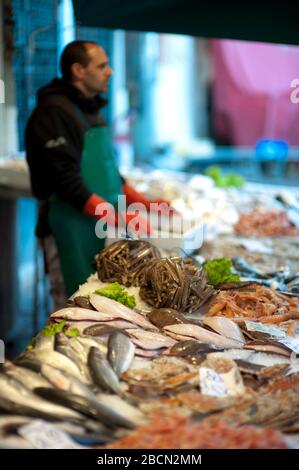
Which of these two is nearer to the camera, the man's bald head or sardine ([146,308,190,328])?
sardine ([146,308,190,328])

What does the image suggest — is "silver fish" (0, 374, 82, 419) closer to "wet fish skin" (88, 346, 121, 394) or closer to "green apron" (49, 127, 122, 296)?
"wet fish skin" (88, 346, 121, 394)

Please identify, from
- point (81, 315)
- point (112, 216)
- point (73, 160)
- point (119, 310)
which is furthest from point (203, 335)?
point (73, 160)

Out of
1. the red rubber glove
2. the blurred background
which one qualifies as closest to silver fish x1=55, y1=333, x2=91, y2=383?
the red rubber glove

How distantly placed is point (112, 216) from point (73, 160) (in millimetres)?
598

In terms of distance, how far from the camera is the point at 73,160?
4438 mm

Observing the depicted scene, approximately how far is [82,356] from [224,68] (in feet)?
38.5

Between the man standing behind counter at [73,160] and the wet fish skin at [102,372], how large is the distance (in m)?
2.08

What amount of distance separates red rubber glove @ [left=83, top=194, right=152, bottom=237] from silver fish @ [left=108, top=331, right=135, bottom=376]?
1.44m

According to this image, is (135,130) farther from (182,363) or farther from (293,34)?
(182,363)

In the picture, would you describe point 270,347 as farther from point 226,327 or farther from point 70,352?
point 70,352

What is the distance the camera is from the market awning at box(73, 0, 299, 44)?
3.84m

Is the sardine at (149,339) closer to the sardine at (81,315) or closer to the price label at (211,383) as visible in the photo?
the sardine at (81,315)

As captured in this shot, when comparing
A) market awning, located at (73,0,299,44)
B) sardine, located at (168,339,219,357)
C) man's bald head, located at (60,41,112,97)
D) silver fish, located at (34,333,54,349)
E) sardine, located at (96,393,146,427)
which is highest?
market awning, located at (73,0,299,44)

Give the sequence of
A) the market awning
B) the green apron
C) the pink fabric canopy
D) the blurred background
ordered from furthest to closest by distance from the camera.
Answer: the pink fabric canopy
the blurred background
the green apron
the market awning
